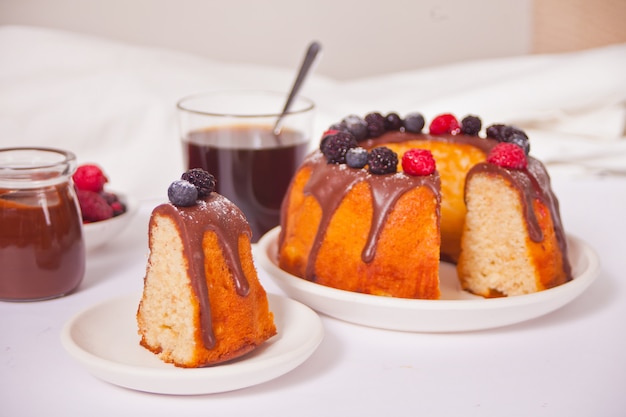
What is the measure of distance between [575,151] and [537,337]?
173cm

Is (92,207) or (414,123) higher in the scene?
(414,123)

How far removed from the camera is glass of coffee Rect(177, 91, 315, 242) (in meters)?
2.56

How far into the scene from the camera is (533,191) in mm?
2174

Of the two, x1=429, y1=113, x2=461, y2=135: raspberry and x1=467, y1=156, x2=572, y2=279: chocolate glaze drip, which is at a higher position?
x1=429, y1=113, x2=461, y2=135: raspberry

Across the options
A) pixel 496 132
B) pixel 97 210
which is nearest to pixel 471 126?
pixel 496 132

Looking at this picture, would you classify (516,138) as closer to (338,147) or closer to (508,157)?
(508,157)

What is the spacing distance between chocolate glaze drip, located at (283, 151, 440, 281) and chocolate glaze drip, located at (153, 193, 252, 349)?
0.36 meters

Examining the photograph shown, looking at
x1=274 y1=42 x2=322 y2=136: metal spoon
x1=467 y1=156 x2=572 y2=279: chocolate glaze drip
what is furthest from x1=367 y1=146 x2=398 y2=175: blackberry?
x1=274 y1=42 x2=322 y2=136: metal spoon

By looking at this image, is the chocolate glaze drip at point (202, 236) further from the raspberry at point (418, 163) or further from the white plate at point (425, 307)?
the raspberry at point (418, 163)

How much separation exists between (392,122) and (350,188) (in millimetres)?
433

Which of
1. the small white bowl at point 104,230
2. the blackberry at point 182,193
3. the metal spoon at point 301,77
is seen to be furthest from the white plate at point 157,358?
the metal spoon at point 301,77

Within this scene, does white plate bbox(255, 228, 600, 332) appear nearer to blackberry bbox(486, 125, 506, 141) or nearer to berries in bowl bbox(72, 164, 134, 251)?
blackberry bbox(486, 125, 506, 141)

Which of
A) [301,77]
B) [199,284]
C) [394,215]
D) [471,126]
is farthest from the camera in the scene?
[301,77]

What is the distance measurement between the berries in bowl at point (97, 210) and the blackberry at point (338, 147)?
2.31ft
